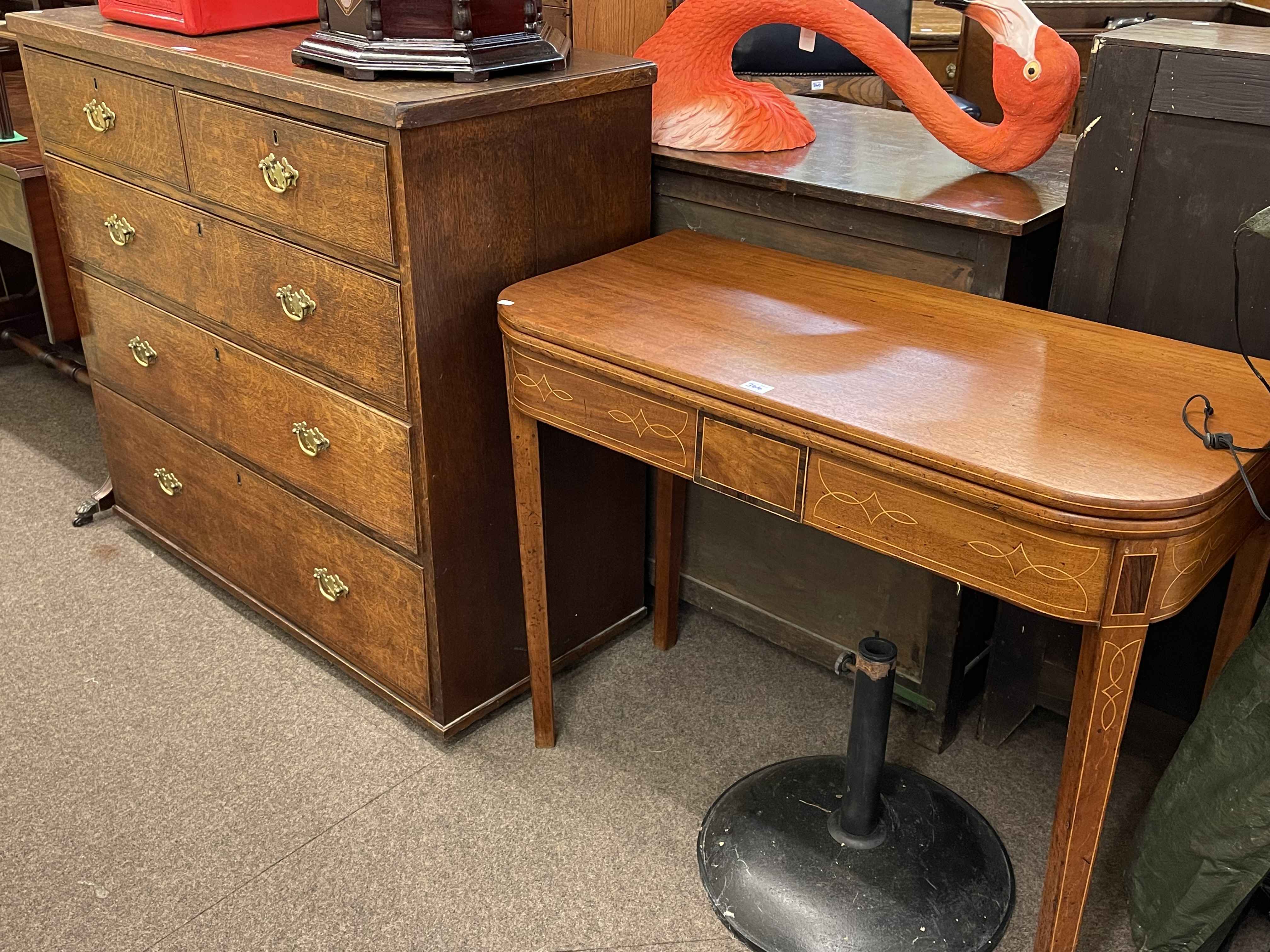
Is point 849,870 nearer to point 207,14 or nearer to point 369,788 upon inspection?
point 369,788

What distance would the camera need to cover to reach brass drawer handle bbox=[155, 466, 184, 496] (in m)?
2.53

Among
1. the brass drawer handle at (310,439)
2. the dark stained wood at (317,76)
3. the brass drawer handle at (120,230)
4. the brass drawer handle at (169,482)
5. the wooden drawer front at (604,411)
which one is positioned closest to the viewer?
the wooden drawer front at (604,411)

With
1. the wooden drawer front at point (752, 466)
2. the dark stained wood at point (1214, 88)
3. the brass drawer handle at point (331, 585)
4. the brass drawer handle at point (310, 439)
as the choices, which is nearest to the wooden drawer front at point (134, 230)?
the brass drawer handle at point (310, 439)

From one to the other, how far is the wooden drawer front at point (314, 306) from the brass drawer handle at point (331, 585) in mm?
426

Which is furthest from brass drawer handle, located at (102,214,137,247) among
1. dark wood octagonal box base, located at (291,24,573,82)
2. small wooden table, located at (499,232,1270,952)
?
small wooden table, located at (499,232,1270,952)

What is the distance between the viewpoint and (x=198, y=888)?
5.90ft

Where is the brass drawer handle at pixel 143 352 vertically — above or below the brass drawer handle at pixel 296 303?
below

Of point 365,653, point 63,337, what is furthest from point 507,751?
point 63,337

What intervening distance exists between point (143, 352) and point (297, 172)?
81 cm

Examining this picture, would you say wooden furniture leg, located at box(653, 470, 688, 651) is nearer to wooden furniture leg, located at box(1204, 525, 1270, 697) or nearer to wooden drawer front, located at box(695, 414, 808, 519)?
wooden drawer front, located at box(695, 414, 808, 519)

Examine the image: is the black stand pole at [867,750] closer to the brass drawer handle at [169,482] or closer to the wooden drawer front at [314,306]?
the wooden drawer front at [314,306]

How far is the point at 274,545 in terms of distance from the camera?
230cm

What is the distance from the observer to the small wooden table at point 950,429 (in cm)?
121

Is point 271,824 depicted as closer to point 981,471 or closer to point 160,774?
point 160,774
